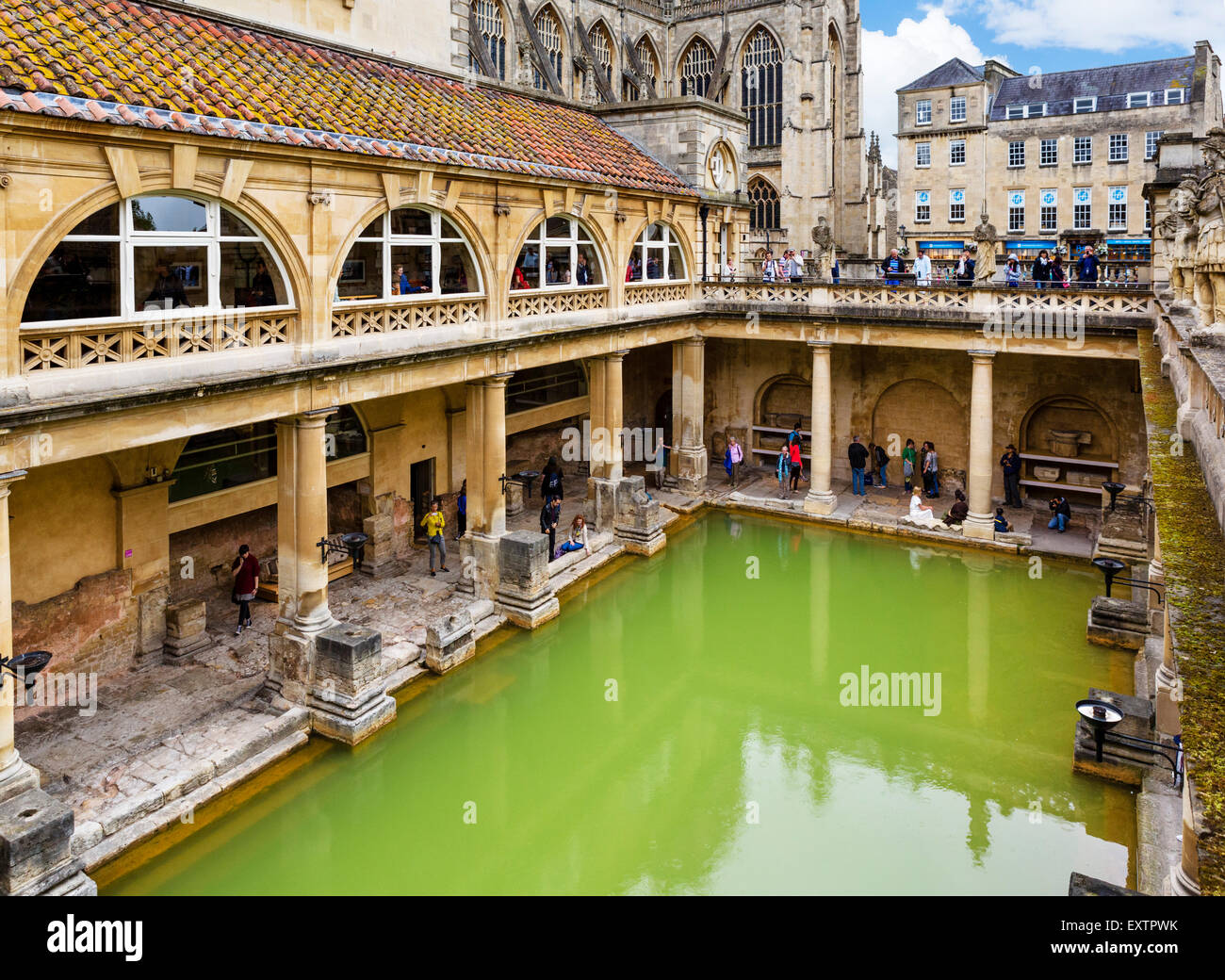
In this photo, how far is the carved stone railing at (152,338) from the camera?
10180mm

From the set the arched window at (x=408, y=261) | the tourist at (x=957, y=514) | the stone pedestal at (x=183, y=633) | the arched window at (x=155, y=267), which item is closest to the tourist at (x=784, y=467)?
the tourist at (x=957, y=514)

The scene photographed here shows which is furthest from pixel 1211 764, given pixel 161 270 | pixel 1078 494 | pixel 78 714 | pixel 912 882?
pixel 1078 494

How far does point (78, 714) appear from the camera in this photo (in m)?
13.1

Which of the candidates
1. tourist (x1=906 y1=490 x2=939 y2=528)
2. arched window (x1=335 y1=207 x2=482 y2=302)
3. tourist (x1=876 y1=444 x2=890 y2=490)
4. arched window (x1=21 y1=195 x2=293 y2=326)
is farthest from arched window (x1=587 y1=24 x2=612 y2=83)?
arched window (x1=21 y1=195 x2=293 y2=326)

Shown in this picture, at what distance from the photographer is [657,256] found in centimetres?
2502

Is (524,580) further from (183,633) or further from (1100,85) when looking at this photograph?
(1100,85)

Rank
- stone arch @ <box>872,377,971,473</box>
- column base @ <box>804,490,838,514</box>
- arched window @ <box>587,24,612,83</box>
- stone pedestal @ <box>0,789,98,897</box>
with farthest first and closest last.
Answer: arched window @ <box>587,24,612,83</box>, stone arch @ <box>872,377,971,473</box>, column base @ <box>804,490,838,514</box>, stone pedestal @ <box>0,789,98,897</box>

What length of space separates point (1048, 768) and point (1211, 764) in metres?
9.64

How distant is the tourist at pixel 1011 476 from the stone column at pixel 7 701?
2188 centimetres

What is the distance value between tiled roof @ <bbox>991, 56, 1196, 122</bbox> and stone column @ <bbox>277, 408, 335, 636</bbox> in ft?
158

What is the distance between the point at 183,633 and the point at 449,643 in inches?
169

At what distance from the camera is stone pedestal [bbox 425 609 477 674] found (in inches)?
604

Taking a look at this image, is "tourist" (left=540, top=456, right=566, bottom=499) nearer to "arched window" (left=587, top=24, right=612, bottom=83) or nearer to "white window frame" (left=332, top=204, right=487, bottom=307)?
"white window frame" (left=332, top=204, right=487, bottom=307)

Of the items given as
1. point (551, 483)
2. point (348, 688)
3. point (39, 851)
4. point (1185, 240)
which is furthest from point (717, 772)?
point (551, 483)
